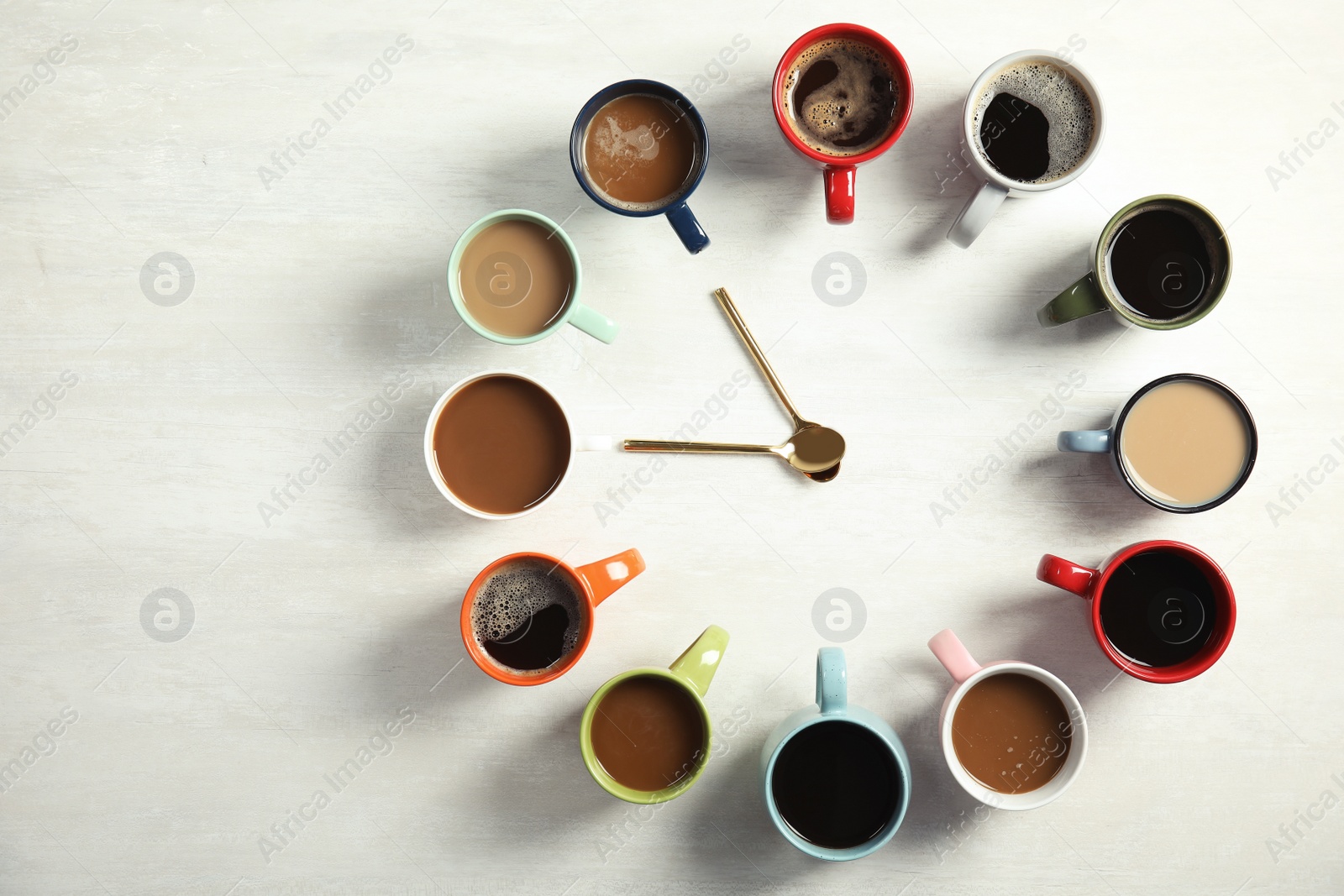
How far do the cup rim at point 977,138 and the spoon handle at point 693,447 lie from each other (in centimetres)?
63

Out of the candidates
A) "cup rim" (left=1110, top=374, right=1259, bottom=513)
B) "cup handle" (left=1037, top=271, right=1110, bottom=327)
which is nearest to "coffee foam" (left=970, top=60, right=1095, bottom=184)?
"cup handle" (left=1037, top=271, right=1110, bottom=327)

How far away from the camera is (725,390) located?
151 centimetres

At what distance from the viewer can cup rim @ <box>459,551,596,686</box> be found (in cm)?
135

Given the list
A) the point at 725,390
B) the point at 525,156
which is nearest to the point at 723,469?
the point at 725,390

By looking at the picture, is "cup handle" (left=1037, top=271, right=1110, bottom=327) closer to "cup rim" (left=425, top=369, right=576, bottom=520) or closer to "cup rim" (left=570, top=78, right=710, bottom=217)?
"cup rim" (left=570, top=78, right=710, bottom=217)

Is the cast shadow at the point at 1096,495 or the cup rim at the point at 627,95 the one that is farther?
the cast shadow at the point at 1096,495

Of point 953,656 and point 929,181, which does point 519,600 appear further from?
point 929,181

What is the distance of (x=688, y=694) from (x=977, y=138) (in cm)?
116

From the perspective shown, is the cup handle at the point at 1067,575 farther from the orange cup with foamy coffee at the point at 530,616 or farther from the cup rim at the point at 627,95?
the cup rim at the point at 627,95

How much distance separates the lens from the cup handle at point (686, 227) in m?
1.38

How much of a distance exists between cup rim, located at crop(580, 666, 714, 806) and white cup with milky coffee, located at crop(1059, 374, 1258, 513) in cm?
83

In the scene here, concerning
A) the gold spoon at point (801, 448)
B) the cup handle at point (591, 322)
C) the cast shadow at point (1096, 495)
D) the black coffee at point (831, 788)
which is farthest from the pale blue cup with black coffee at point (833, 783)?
the cup handle at point (591, 322)

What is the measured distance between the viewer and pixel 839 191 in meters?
1.37

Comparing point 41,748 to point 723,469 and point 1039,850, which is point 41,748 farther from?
point 1039,850
